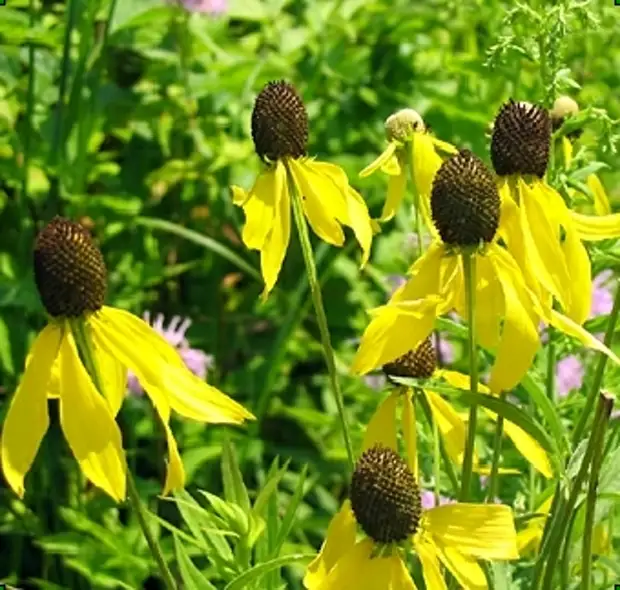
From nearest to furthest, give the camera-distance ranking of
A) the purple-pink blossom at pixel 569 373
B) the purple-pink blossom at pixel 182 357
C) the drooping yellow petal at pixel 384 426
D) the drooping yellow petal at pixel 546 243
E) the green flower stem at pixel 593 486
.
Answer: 1. the green flower stem at pixel 593 486
2. the drooping yellow petal at pixel 546 243
3. the drooping yellow petal at pixel 384 426
4. the purple-pink blossom at pixel 569 373
5. the purple-pink blossom at pixel 182 357

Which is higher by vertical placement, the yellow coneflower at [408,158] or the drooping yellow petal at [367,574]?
the yellow coneflower at [408,158]

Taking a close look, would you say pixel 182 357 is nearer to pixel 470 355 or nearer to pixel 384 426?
pixel 384 426

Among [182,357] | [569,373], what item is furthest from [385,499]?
[182,357]

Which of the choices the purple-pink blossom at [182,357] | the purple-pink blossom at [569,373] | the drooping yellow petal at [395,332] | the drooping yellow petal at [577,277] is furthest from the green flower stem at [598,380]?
the purple-pink blossom at [182,357]

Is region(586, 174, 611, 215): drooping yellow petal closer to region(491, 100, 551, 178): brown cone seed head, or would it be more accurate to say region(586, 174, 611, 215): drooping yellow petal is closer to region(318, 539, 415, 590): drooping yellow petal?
region(491, 100, 551, 178): brown cone seed head

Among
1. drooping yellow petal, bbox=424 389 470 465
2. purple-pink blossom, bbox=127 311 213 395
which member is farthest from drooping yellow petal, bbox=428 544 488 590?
purple-pink blossom, bbox=127 311 213 395

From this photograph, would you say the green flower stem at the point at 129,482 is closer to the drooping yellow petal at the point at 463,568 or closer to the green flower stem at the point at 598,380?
the drooping yellow petal at the point at 463,568
